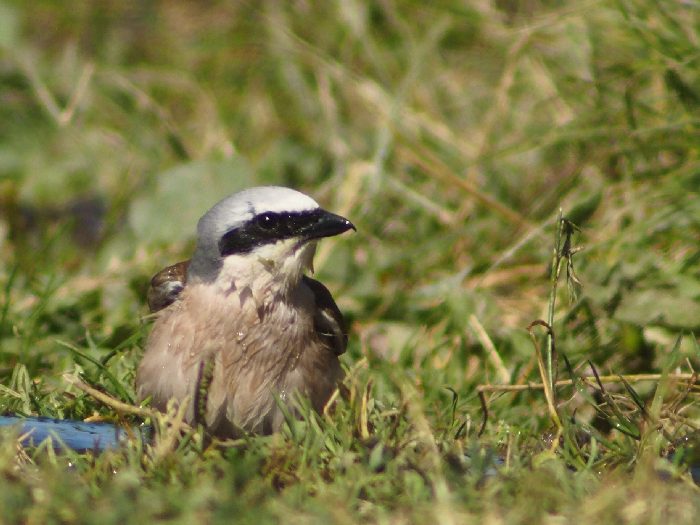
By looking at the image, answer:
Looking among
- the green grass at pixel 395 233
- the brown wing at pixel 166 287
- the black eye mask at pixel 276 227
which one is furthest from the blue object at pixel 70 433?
the black eye mask at pixel 276 227

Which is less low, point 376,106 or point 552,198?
point 376,106

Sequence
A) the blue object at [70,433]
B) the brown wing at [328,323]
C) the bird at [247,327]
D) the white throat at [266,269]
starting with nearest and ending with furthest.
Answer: the blue object at [70,433]
the bird at [247,327]
the white throat at [266,269]
the brown wing at [328,323]

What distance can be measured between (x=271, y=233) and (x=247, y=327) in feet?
1.19

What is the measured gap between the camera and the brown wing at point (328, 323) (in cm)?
442

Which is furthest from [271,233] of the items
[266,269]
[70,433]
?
[70,433]

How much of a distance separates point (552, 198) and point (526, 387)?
252 cm

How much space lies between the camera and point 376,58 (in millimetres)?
7613

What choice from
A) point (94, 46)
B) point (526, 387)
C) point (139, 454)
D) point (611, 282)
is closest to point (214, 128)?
point (94, 46)

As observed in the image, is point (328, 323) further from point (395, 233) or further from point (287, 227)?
point (395, 233)

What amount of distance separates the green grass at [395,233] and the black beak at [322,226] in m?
0.58

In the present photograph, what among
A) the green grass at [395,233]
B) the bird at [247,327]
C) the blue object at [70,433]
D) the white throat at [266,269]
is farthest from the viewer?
the white throat at [266,269]

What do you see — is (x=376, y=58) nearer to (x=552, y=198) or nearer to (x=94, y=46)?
(x=552, y=198)

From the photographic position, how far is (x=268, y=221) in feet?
13.8

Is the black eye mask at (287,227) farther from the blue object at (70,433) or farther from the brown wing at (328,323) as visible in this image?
the blue object at (70,433)
